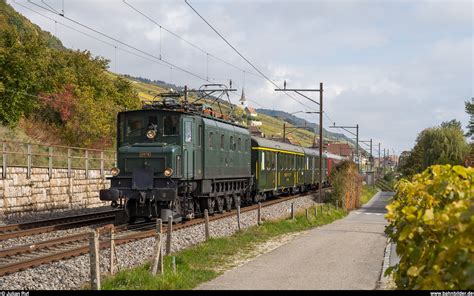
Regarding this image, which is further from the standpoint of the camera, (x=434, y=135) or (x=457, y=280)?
(x=434, y=135)

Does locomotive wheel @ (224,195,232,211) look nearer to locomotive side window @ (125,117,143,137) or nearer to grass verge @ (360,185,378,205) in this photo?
locomotive side window @ (125,117,143,137)

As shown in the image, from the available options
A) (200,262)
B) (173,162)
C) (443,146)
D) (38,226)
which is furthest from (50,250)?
(443,146)

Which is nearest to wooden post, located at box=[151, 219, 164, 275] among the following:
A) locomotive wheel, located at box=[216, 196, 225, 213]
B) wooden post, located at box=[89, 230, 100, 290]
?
wooden post, located at box=[89, 230, 100, 290]

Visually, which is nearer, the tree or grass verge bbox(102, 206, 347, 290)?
grass verge bbox(102, 206, 347, 290)

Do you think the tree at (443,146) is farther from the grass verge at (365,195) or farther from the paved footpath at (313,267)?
the paved footpath at (313,267)

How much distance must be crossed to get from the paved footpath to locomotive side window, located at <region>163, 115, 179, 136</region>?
526 cm

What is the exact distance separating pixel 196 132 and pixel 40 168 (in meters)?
7.57

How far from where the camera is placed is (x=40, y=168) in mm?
23672

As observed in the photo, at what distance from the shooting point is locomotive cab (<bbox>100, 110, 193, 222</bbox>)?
59.3 ft

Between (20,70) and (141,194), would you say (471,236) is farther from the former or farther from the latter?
(20,70)

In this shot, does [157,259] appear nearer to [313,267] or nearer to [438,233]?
[313,267]

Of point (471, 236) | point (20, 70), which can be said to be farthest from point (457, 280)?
point (20, 70)

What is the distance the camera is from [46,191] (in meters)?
23.9

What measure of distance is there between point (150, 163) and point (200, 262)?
6.36 meters
